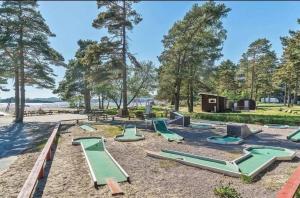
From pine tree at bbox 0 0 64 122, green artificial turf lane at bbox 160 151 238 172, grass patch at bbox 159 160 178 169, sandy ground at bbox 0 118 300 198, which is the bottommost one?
sandy ground at bbox 0 118 300 198

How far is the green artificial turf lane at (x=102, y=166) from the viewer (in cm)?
838

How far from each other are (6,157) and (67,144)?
2802 millimetres

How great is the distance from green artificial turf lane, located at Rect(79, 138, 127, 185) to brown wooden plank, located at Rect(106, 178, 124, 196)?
221 millimetres

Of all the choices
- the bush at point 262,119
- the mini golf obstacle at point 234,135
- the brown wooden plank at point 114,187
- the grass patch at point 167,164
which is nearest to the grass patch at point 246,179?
the grass patch at point 167,164

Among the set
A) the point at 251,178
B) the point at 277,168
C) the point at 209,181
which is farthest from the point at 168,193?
the point at 277,168

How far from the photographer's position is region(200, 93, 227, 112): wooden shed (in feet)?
126

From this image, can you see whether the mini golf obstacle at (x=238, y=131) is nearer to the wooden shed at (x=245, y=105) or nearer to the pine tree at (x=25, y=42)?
the pine tree at (x=25, y=42)

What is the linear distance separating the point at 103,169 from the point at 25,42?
23909mm

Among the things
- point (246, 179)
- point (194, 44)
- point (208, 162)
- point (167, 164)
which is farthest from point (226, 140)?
point (194, 44)

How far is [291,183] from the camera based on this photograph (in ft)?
21.7

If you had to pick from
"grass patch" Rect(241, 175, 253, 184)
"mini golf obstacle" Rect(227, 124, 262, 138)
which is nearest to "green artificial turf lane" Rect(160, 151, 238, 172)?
"grass patch" Rect(241, 175, 253, 184)

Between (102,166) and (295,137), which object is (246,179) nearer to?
(102,166)

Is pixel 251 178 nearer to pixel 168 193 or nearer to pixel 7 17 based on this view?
pixel 168 193

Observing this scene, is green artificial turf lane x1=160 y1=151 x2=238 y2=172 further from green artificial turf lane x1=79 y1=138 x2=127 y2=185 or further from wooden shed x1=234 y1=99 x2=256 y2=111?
wooden shed x1=234 y1=99 x2=256 y2=111
